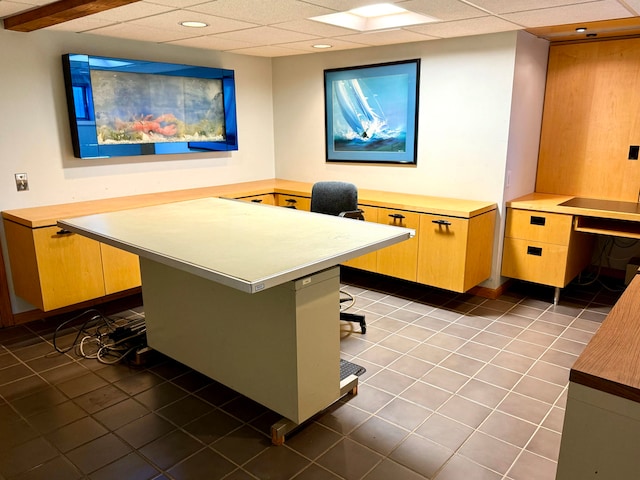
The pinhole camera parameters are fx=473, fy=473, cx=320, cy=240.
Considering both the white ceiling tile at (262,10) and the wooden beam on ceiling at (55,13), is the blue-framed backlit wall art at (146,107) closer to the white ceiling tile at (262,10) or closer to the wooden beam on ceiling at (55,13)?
the wooden beam on ceiling at (55,13)

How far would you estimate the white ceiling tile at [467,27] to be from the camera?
131 inches

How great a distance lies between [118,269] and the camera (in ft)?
12.2

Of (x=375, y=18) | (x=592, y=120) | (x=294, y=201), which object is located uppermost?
(x=375, y=18)

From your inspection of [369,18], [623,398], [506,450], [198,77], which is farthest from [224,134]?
[623,398]

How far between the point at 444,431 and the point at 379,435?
1.10ft

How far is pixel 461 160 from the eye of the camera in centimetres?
418

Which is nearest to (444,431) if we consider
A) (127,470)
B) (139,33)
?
(127,470)

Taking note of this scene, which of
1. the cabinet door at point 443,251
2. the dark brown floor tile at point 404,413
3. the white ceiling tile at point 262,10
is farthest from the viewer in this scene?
the cabinet door at point 443,251

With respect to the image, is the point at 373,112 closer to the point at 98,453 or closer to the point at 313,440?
the point at 313,440

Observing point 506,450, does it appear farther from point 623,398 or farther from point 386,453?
point 623,398

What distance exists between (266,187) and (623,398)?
13.8 feet

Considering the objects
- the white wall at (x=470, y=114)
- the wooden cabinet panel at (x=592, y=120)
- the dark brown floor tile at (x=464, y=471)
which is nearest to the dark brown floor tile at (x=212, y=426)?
the dark brown floor tile at (x=464, y=471)

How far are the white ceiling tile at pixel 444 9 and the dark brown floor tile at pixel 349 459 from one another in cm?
250

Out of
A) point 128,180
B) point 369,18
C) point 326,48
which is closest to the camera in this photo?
point 369,18
